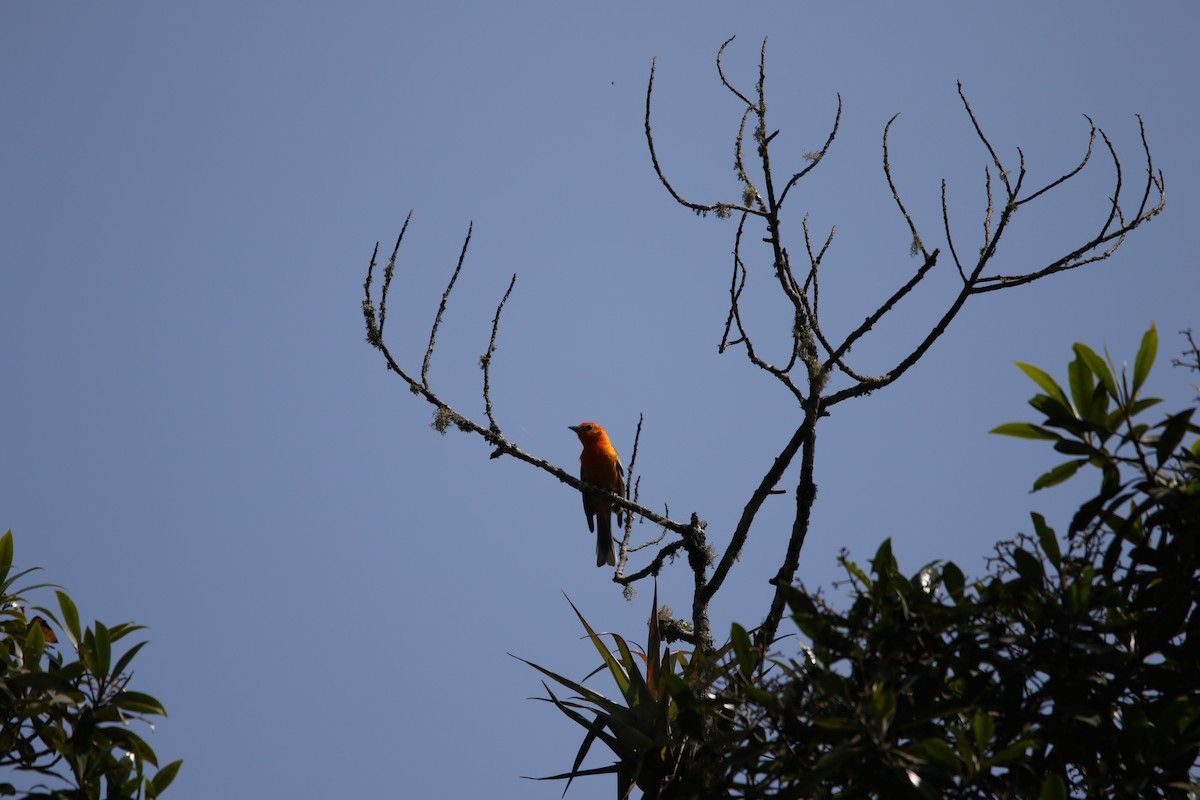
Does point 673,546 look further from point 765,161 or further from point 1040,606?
point 1040,606

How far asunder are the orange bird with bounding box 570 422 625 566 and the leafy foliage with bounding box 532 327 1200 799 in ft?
17.2

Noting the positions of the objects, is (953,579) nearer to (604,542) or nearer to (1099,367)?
(1099,367)

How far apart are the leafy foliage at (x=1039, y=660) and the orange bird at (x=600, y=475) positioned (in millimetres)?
5235

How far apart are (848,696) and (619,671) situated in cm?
159

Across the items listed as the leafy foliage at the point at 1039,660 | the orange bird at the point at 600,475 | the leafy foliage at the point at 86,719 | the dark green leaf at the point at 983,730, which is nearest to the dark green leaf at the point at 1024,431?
the leafy foliage at the point at 1039,660

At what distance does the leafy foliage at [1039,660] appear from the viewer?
2.08 meters

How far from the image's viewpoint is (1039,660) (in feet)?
7.20

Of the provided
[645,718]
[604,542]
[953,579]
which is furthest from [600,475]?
[953,579]

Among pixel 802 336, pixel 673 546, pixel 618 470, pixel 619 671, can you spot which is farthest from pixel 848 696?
pixel 618 470

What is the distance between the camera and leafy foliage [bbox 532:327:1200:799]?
208cm

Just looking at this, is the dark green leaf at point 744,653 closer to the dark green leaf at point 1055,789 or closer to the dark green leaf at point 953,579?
the dark green leaf at point 953,579

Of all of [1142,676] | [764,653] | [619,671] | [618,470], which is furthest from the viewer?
[618,470]

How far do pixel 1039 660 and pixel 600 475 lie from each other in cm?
622

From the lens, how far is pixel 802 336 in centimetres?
387
